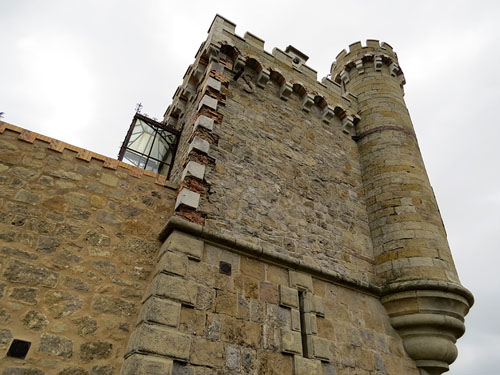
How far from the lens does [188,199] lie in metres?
4.52

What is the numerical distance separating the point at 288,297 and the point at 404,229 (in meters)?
3.05


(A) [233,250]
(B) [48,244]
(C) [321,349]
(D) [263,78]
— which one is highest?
(D) [263,78]

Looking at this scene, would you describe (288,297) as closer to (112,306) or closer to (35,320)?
(112,306)

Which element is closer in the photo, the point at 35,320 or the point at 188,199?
the point at 35,320

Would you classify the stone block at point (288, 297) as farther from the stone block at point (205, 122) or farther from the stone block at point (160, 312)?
the stone block at point (205, 122)

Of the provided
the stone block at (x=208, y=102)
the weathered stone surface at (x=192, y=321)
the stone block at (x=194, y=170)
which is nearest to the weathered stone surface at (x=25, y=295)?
the weathered stone surface at (x=192, y=321)

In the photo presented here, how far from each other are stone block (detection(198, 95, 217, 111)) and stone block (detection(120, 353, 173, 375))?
3954 mm

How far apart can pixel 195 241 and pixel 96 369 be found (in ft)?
5.66

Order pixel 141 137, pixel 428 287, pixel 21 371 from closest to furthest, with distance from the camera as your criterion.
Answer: pixel 21 371
pixel 428 287
pixel 141 137

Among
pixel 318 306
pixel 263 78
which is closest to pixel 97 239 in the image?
pixel 318 306

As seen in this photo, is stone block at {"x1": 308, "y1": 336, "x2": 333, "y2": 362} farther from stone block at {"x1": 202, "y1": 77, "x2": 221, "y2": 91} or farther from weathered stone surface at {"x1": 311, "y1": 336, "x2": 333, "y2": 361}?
stone block at {"x1": 202, "y1": 77, "x2": 221, "y2": 91}

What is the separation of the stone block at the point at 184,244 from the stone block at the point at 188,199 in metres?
0.46

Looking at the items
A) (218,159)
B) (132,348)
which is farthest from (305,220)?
(132,348)

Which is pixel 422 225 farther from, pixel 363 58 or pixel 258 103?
pixel 363 58
